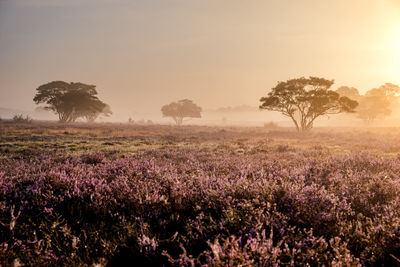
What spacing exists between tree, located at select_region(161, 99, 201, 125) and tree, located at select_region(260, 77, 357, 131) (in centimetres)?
6191

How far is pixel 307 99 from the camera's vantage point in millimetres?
28750

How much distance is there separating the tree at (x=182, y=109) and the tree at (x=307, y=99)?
2437 inches

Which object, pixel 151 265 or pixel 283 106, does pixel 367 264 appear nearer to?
pixel 151 265

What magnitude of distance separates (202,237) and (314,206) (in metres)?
1.29

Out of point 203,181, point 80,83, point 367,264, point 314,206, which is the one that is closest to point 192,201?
point 203,181

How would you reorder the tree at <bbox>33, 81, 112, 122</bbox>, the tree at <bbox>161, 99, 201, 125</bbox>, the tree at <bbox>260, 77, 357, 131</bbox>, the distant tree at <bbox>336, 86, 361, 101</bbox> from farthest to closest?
the tree at <bbox>161, 99, 201, 125</bbox>, the distant tree at <bbox>336, 86, 361, 101</bbox>, the tree at <bbox>33, 81, 112, 122</bbox>, the tree at <bbox>260, 77, 357, 131</bbox>

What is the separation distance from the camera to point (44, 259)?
173 centimetres

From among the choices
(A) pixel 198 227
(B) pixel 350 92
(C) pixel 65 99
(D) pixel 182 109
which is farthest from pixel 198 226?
(D) pixel 182 109

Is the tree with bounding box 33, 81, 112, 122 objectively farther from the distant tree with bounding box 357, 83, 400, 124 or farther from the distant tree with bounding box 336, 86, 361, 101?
the distant tree with bounding box 357, 83, 400, 124

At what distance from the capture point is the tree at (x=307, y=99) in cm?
2817

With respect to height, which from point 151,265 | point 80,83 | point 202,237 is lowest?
point 151,265

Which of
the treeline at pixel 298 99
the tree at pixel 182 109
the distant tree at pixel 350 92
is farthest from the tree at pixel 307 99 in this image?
the tree at pixel 182 109

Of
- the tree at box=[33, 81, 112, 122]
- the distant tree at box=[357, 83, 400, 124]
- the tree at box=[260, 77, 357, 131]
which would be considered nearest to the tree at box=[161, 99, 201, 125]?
the tree at box=[33, 81, 112, 122]

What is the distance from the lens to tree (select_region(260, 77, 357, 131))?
2817 cm
